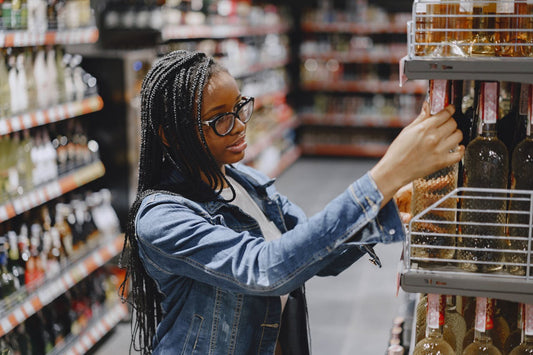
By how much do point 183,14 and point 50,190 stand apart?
2.69 metres

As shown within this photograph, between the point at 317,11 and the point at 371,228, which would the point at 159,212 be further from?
the point at 317,11

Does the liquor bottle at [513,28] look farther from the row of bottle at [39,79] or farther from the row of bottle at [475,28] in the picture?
the row of bottle at [39,79]

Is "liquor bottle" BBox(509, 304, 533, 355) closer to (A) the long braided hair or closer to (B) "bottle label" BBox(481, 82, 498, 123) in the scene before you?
(B) "bottle label" BBox(481, 82, 498, 123)

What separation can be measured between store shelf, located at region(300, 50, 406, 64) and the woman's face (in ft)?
26.0

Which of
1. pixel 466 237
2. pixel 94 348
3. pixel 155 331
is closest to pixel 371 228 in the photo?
pixel 466 237

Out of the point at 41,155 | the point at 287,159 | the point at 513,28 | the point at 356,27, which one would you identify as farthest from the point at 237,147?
the point at 356,27

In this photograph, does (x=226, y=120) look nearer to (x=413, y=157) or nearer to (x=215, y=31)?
(x=413, y=157)

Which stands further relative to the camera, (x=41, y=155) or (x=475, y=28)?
(x=41, y=155)

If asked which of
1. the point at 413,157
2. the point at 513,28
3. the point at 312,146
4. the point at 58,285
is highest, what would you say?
the point at 513,28

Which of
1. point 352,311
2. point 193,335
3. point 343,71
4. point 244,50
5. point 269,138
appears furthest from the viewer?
point 343,71

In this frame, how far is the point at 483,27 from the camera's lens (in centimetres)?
150

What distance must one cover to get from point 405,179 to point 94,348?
306cm

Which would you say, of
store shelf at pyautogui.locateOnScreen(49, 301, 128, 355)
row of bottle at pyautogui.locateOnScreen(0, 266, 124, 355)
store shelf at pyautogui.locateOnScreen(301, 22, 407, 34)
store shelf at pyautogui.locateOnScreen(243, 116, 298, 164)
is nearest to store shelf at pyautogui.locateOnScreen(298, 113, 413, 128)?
store shelf at pyautogui.locateOnScreen(243, 116, 298, 164)

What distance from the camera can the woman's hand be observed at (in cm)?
122
